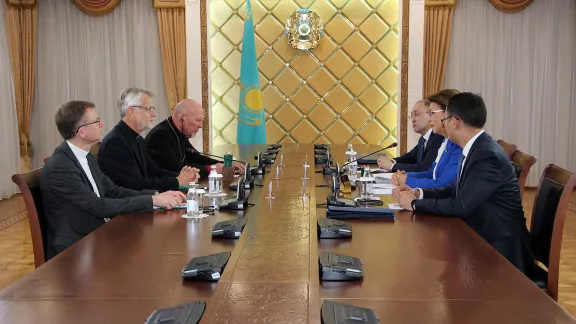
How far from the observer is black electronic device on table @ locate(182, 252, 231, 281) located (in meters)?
1.82

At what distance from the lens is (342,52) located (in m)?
6.67

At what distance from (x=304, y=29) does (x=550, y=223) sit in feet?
13.9

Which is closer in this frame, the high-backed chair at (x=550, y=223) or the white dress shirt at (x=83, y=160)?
the high-backed chair at (x=550, y=223)

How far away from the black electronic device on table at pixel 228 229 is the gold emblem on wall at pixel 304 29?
439cm

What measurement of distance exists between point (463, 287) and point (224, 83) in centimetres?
524

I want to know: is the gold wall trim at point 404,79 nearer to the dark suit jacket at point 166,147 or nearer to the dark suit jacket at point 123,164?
the dark suit jacket at point 166,147

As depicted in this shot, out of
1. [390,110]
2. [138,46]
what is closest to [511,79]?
[390,110]

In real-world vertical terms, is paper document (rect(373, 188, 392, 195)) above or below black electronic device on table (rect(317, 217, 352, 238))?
above

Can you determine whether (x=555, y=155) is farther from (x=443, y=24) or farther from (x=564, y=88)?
(x=443, y=24)

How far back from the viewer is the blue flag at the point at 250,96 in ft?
21.0

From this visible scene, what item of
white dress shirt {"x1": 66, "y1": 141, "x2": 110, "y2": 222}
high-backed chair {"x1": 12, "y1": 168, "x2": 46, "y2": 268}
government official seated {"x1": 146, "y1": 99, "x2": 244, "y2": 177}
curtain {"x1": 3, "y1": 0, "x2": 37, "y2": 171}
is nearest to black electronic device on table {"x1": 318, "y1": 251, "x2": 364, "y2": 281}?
high-backed chair {"x1": 12, "y1": 168, "x2": 46, "y2": 268}

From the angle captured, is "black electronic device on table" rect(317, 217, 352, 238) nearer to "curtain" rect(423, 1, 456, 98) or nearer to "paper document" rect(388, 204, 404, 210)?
"paper document" rect(388, 204, 404, 210)

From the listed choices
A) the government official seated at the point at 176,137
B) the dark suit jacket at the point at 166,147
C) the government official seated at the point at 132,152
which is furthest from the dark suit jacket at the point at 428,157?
the government official seated at the point at 132,152

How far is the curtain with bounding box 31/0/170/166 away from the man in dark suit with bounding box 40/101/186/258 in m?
3.83
